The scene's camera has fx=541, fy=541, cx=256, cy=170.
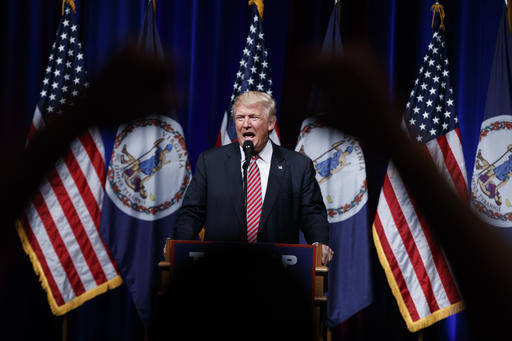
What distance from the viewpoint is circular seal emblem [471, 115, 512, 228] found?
3.99m

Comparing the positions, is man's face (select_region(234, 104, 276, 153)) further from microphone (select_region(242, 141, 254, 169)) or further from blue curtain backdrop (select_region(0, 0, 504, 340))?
blue curtain backdrop (select_region(0, 0, 504, 340))

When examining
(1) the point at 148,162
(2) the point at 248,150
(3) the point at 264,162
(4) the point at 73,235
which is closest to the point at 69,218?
(4) the point at 73,235

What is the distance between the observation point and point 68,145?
32 centimetres

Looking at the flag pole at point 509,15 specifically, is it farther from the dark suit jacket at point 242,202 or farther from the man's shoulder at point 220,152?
the man's shoulder at point 220,152

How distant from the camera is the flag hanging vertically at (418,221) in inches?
155

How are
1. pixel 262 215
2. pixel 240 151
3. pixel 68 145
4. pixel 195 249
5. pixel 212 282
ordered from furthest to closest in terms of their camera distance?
pixel 240 151
pixel 262 215
pixel 195 249
pixel 212 282
pixel 68 145

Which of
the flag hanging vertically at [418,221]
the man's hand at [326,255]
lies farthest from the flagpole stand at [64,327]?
the man's hand at [326,255]

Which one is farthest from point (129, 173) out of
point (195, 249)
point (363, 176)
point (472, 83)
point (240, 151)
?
point (472, 83)

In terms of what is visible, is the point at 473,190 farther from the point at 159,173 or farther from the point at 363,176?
the point at 159,173

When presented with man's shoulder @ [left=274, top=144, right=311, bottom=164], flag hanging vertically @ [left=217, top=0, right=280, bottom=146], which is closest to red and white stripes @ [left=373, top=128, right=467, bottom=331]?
flag hanging vertically @ [left=217, top=0, right=280, bottom=146]

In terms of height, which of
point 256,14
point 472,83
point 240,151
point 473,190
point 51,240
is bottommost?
point 51,240

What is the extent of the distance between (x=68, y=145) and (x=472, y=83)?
4.67 meters

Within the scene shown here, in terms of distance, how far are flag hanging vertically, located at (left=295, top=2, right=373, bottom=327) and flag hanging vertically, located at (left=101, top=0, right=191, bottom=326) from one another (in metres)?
0.96

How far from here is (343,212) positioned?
4.10 metres
